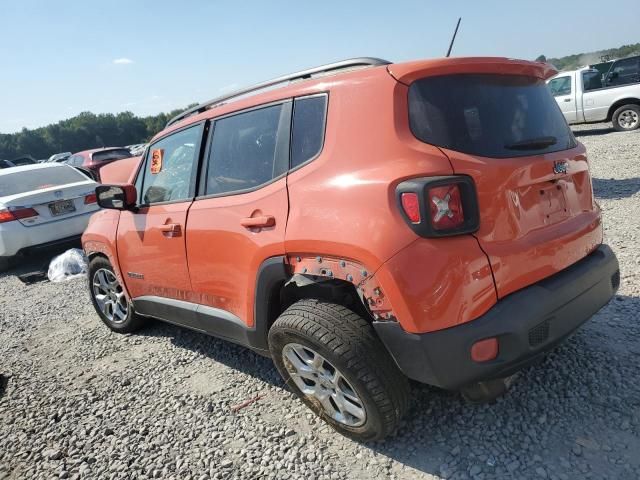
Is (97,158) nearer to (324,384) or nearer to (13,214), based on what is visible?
(13,214)

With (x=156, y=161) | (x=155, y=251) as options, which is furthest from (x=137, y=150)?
(x=155, y=251)

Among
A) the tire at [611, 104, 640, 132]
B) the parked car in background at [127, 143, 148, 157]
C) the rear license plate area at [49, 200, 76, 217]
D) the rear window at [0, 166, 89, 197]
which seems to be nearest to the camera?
the rear license plate area at [49, 200, 76, 217]

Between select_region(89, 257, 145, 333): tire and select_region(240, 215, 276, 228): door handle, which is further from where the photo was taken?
select_region(89, 257, 145, 333): tire

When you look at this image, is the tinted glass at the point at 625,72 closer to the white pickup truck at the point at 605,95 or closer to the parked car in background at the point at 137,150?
the white pickup truck at the point at 605,95

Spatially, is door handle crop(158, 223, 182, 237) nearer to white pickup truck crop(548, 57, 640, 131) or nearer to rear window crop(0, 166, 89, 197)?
rear window crop(0, 166, 89, 197)

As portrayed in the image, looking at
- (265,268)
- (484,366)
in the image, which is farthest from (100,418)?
(484,366)

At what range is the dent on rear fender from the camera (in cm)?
206

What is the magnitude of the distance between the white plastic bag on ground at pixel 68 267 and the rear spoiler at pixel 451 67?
19.5 ft

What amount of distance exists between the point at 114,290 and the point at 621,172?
313 inches

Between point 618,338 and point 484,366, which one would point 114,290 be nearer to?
point 484,366

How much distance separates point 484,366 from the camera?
2.00 metres

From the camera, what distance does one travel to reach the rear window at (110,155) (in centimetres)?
1556

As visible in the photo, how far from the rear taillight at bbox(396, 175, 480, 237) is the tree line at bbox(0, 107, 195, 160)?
87.7 meters

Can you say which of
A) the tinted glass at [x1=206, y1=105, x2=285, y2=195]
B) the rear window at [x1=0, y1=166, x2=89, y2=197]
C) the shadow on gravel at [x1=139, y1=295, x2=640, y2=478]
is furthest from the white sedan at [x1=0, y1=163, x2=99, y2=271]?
the shadow on gravel at [x1=139, y1=295, x2=640, y2=478]
